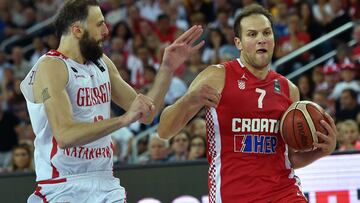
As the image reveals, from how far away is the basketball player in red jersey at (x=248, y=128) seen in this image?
636cm

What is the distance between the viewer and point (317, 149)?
6578 mm

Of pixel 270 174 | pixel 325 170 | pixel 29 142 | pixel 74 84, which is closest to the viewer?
pixel 74 84

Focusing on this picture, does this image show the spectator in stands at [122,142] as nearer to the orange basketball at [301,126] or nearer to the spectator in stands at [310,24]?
the spectator in stands at [310,24]

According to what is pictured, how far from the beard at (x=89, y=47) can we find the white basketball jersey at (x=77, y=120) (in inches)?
4.0

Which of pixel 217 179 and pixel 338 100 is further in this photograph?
pixel 338 100

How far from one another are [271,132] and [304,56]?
22.7 ft

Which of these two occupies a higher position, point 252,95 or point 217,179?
point 252,95

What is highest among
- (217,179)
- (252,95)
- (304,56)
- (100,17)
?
(304,56)

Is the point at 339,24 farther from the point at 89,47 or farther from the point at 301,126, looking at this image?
the point at 89,47

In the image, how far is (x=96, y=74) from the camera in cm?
620

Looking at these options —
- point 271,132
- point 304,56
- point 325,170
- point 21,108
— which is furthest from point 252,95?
point 21,108

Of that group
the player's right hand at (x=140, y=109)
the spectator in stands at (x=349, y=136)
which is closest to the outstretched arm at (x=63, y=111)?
the player's right hand at (x=140, y=109)

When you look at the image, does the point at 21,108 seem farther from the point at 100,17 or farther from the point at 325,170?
the point at 100,17

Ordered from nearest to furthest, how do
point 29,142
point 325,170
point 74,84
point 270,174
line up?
point 74,84 < point 270,174 < point 325,170 < point 29,142
